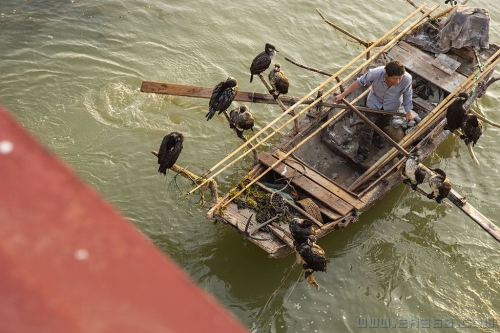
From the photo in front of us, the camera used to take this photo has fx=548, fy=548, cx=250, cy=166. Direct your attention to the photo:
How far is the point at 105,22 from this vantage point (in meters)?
11.6

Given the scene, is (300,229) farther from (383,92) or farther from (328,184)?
(383,92)

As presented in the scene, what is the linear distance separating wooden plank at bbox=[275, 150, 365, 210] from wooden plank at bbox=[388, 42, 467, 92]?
10.1ft

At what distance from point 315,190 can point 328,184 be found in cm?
25

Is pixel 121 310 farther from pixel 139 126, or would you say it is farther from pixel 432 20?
pixel 432 20

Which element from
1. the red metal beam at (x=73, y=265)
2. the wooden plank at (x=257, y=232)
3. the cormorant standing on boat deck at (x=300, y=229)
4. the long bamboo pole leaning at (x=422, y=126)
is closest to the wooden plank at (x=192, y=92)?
the long bamboo pole leaning at (x=422, y=126)

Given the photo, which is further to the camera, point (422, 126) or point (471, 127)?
point (422, 126)

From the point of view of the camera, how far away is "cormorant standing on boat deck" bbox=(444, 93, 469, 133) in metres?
8.06

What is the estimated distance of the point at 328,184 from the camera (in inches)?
315

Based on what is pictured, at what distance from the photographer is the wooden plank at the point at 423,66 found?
31.7 feet

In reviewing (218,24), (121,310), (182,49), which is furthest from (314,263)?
(218,24)

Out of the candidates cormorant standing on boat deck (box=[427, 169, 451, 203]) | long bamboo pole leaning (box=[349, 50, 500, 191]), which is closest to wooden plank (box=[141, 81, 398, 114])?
long bamboo pole leaning (box=[349, 50, 500, 191])

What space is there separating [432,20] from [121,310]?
35.6ft

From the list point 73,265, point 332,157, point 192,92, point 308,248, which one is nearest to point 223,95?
point 192,92

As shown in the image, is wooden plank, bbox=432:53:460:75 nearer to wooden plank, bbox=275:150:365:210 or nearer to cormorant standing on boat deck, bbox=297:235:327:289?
wooden plank, bbox=275:150:365:210
